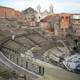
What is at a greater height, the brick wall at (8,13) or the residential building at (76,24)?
the brick wall at (8,13)

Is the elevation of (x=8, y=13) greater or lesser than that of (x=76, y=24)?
greater

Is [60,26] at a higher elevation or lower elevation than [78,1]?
lower

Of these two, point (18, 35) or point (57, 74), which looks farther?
point (18, 35)

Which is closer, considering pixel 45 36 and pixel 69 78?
pixel 69 78

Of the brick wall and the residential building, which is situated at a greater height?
the brick wall

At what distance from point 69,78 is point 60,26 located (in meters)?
0.64

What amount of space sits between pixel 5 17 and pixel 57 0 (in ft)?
2.27

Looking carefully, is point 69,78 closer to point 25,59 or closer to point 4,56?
point 25,59

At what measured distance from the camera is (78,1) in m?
2.92

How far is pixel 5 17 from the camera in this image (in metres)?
3.00

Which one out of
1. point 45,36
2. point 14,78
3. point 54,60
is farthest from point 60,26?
point 14,78

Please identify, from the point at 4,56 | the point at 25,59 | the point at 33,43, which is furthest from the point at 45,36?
the point at 4,56

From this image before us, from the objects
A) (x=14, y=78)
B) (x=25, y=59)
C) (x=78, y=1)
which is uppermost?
(x=78, y=1)

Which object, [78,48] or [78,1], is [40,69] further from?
[78,1]
